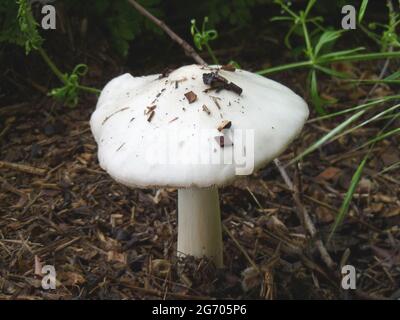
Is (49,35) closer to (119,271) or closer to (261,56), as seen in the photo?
(261,56)

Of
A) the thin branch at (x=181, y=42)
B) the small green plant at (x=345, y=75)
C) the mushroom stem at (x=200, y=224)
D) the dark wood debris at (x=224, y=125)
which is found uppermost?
the thin branch at (x=181, y=42)

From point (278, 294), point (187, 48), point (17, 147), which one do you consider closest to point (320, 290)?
point (278, 294)

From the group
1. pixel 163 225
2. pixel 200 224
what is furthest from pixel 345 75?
pixel 163 225

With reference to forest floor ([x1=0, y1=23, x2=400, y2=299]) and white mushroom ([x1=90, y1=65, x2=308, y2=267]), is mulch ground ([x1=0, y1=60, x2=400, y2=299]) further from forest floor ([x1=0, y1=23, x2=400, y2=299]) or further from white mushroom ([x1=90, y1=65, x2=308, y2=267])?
white mushroom ([x1=90, y1=65, x2=308, y2=267])

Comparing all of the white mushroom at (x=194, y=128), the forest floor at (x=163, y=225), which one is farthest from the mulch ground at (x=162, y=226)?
the white mushroom at (x=194, y=128)

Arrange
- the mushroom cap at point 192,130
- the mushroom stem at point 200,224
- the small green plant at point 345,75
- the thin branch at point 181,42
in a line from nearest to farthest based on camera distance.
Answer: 1. the mushroom cap at point 192,130
2. the small green plant at point 345,75
3. the mushroom stem at point 200,224
4. the thin branch at point 181,42

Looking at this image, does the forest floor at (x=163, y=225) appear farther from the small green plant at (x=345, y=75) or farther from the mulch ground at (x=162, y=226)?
the small green plant at (x=345, y=75)

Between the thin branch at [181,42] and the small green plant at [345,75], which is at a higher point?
the thin branch at [181,42]
